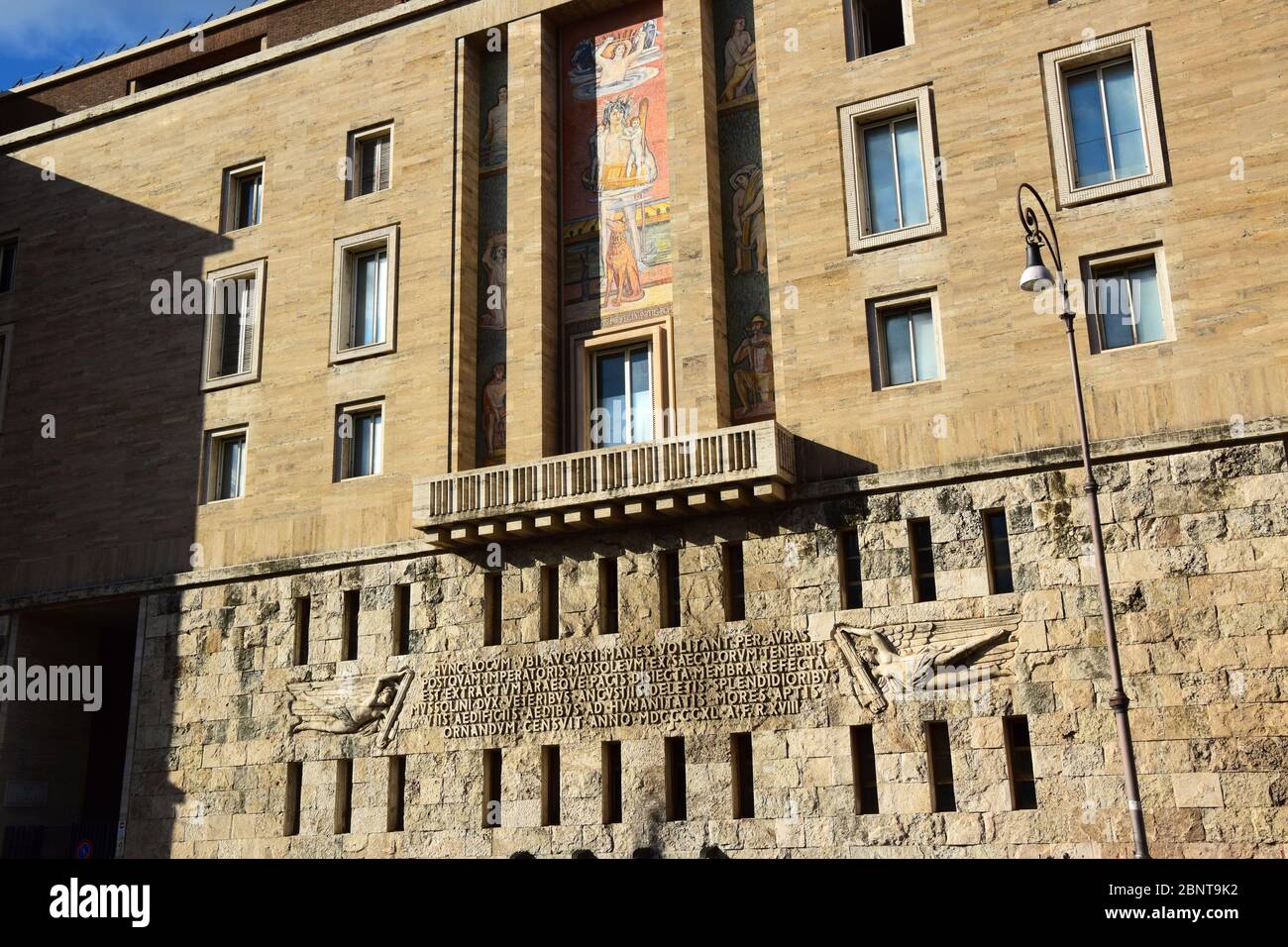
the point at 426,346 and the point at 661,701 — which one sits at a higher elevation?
the point at 426,346

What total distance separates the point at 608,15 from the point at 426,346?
952 cm

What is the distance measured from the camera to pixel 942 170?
25.8 metres

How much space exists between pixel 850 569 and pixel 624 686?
5.14m

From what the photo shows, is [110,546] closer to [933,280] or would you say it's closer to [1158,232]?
[933,280]

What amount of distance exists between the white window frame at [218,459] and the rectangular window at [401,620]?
5919 millimetres

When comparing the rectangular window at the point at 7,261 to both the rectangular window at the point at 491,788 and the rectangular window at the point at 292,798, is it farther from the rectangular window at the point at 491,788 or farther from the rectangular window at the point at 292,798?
the rectangular window at the point at 491,788

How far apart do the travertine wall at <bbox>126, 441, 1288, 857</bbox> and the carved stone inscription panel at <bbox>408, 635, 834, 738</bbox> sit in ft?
0.50

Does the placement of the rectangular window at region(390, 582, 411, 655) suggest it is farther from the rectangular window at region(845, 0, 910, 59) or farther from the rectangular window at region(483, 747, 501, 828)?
the rectangular window at region(845, 0, 910, 59)

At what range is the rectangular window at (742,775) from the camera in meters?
24.1

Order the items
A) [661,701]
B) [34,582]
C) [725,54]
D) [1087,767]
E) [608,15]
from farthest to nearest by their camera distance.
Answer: [34,582] → [608,15] → [725,54] → [661,701] → [1087,767]

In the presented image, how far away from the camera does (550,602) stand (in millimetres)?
27500

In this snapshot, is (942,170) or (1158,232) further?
(942,170)
